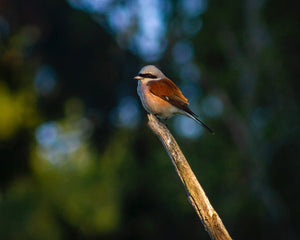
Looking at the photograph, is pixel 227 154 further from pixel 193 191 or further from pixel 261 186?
pixel 193 191

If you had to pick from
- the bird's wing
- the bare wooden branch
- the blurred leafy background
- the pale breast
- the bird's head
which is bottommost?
the blurred leafy background

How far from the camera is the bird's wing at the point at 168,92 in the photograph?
4.68 meters

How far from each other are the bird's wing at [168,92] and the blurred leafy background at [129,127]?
19.5 ft

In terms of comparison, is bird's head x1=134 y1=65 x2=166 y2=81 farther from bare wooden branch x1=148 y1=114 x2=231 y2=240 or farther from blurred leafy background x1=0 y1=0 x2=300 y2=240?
blurred leafy background x1=0 y1=0 x2=300 y2=240

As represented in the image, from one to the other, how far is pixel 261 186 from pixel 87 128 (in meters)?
5.23

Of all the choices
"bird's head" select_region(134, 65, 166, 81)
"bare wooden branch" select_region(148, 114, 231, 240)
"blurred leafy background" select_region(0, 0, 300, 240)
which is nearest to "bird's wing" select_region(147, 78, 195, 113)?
"bird's head" select_region(134, 65, 166, 81)

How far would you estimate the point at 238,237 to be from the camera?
12.7 m

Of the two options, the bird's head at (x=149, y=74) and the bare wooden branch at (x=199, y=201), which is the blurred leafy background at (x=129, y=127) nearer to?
the bird's head at (x=149, y=74)

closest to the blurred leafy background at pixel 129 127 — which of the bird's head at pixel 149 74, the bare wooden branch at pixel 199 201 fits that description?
the bird's head at pixel 149 74

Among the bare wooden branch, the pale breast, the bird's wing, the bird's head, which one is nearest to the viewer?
the bare wooden branch

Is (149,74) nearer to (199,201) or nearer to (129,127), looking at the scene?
(199,201)

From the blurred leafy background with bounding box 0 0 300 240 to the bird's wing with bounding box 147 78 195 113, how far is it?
19.5 feet

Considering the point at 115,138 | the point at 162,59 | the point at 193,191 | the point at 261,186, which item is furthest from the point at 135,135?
the point at 193,191

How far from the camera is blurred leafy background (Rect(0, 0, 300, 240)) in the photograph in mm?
10648
